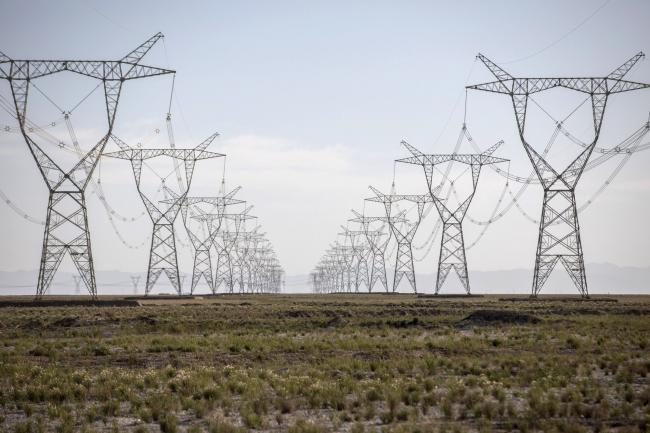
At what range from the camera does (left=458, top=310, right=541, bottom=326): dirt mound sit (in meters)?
45.1

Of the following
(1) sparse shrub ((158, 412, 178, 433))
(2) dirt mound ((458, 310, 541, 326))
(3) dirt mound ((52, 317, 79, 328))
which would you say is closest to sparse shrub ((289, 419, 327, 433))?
(1) sparse shrub ((158, 412, 178, 433))

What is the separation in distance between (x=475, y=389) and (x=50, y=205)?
5083 centimetres

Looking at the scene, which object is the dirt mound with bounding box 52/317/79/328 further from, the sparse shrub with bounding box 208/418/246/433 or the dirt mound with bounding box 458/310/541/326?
the sparse shrub with bounding box 208/418/246/433

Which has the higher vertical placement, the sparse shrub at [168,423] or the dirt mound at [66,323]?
the dirt mound at [66,323]

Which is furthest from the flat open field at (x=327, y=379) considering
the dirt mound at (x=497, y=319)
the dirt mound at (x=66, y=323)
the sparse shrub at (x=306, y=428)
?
the dirt mound at (x=497, y=319)

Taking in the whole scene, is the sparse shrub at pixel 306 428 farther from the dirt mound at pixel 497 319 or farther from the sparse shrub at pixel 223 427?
the dirt mound at pixel 497 319

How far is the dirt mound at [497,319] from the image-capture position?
45119mm

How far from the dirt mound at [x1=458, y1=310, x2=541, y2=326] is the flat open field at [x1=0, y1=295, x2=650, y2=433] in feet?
6.09

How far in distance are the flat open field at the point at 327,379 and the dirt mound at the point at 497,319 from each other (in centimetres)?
186

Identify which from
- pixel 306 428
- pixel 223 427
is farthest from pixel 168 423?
pixel 306 428

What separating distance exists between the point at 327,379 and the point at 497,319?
83.2 feet

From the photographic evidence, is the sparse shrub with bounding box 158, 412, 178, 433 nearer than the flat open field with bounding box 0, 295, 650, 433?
Yes

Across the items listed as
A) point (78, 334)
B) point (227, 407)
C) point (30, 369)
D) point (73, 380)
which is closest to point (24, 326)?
point (78, 334)

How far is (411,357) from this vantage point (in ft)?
92.9
